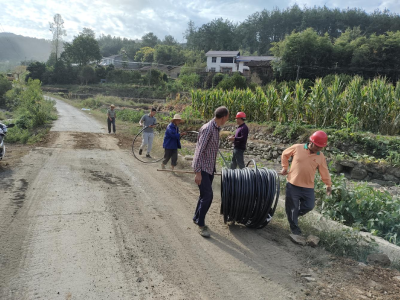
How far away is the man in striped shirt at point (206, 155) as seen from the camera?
15.4ft

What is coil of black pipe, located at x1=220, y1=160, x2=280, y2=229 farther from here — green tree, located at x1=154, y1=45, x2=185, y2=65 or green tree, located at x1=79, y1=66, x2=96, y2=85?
green tree, located at x1=154, y1=45, x2=185, y2=65

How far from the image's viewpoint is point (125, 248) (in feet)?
13.8

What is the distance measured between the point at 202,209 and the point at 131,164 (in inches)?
208

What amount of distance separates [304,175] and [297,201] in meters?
0.46

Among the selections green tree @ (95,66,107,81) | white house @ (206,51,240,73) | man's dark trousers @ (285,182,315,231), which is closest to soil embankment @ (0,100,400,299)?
man's dark trousers @ (285,182,315,231)

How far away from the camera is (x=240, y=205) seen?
15.9ft

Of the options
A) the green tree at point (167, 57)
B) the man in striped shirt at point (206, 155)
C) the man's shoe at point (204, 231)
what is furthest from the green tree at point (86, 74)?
the man's shoe at point (204, 231)

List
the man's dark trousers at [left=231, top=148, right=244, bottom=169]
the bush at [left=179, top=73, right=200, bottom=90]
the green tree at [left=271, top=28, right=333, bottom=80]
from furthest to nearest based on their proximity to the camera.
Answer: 1. the bush at [left=179, top=73, right=200, bottom=90]
2. the green tree at [left=271, top=28, right=333, bottom=80]
3. the man's dark trousers at [left=231, top=148, right=244, bottom=169]

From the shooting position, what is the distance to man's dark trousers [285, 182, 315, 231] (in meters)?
4.90

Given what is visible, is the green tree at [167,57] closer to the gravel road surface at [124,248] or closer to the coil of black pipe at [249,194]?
the gravel road surface at [124,248]

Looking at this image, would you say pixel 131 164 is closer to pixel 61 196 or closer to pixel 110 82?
pixel 61 196

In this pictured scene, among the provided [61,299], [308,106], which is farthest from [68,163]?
[308,106]

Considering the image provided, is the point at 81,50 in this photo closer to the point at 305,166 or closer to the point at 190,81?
the point at 190,81

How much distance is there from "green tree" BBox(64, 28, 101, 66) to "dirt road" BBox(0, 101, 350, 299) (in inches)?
2707
